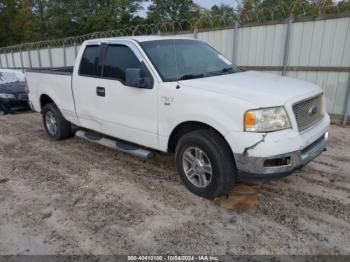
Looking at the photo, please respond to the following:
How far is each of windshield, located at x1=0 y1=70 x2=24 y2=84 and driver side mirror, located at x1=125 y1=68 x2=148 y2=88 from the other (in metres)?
8.16

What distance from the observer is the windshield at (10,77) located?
1012cm

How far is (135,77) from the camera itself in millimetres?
3693

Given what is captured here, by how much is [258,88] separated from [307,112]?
2.15 feet

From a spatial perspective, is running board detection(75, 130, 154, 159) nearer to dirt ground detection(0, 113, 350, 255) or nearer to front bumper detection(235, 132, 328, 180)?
dirt ground detection(0, 113, 350, 255)

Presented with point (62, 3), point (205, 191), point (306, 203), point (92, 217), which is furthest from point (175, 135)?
point (62, 3)

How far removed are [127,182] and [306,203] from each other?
235 centimetres

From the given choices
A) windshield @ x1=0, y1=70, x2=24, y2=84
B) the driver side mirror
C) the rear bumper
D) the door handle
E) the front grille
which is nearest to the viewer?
the front grille

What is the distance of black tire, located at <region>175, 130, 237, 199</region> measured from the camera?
3.29 m

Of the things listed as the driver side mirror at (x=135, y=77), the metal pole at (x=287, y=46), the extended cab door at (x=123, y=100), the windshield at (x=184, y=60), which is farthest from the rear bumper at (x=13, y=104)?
the metal pole at (x=287, y=46)

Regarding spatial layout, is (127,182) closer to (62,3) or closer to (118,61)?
(118,61)

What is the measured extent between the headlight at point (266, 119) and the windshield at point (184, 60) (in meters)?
1.12

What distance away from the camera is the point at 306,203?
350 cm

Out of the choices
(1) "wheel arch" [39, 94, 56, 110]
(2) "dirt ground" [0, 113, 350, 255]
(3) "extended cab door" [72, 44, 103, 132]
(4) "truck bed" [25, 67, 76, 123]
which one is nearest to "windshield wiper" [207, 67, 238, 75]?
(2) "dirt ground" [0, 113, 350, 255]

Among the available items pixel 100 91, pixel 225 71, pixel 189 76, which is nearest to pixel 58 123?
pixel 100 91
